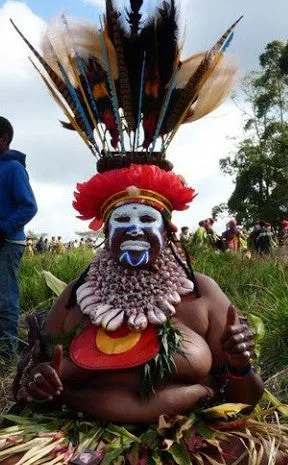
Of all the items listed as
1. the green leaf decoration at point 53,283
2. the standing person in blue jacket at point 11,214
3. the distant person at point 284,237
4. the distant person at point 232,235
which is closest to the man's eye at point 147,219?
the standing person in blue jacket at point 11,214

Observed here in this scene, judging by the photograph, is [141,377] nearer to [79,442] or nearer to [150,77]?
[79,442]

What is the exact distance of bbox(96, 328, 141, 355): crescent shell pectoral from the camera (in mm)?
3186

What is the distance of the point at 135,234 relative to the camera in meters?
3.33

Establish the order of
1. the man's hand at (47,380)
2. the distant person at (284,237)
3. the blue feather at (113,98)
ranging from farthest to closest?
1. the distant person at (284,237)
2. the blue feather at (113,98)
3. the man's hand at (47,380)

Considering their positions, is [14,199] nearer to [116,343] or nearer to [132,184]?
[132,184]

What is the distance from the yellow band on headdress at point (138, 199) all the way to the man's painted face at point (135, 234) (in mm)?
34

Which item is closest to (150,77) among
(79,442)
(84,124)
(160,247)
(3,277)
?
(84,124)

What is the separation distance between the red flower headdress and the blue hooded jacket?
1.48m

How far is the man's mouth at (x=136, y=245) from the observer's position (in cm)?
330

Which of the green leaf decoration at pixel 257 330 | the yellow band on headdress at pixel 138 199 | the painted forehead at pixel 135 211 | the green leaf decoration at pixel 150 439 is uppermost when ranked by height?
the yellow band on headdress at pixel 138 199

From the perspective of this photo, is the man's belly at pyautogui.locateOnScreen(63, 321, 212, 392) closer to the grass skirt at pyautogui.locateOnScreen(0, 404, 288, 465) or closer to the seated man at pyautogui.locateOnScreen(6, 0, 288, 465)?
the seated man at pyautogui.locateOnScreen(6, 0, 288, 465)

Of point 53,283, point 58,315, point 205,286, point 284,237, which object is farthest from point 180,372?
point 284,237

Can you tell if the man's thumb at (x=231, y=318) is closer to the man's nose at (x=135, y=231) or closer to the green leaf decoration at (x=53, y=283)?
the man's nose at (x=135, y=231)

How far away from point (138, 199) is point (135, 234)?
0.18 meters
